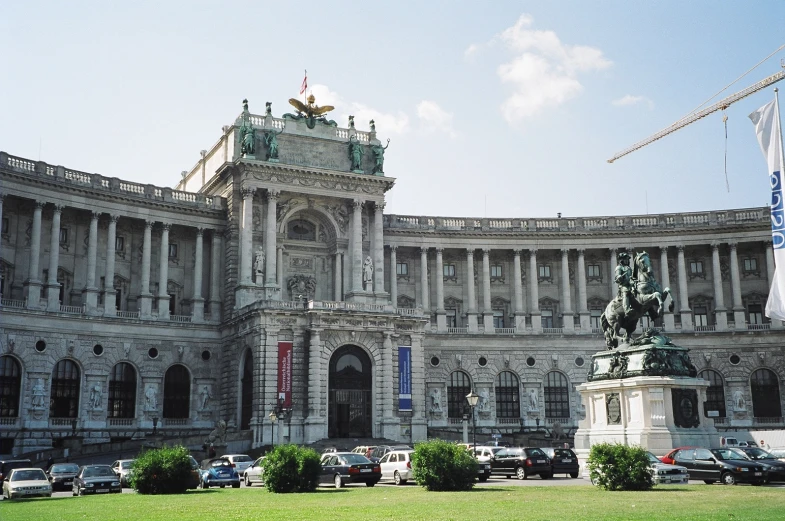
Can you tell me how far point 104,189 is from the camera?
221ft

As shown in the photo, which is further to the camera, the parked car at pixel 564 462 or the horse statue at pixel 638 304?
the parked car at pixel 564 462

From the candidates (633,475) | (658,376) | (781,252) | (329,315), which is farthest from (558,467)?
(329,315)

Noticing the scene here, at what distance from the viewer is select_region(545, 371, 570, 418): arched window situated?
77188mm

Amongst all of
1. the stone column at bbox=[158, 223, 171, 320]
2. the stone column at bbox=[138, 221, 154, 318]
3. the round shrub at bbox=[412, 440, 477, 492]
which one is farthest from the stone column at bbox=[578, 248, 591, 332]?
the round shrub at bbox=[412, 440, 477, 492]

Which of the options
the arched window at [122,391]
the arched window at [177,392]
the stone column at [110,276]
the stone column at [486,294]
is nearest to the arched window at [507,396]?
the stone column at [486,294]

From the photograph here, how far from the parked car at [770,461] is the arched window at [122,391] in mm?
46127

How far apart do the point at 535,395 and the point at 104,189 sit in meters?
39.9

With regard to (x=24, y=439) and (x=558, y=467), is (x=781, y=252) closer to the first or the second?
(x=558, y=467)

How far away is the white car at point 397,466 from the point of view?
38.6 m

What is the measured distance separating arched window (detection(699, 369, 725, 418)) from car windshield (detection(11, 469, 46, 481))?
2236 inches

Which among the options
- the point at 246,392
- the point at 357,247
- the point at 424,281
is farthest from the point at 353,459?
the point at 424,281

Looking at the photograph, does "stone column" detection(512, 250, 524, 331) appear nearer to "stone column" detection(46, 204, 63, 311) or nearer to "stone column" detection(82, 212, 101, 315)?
"stone column" detection(82, 212, 101, 315)

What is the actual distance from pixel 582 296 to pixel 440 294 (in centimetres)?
1295

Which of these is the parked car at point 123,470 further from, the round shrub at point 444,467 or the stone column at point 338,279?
the stone column at point 338,279
